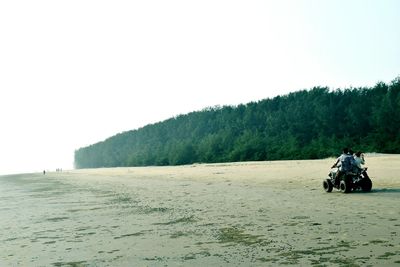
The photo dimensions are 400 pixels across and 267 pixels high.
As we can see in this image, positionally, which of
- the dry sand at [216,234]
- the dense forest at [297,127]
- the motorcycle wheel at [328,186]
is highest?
the dense forest at [297,127]

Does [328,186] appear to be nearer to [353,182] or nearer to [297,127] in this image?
[353,182]

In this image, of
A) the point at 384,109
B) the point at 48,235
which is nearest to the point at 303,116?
the point at 384,109

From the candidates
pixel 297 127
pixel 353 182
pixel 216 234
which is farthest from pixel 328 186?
pixel 297 127

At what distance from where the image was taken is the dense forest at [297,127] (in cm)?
5459

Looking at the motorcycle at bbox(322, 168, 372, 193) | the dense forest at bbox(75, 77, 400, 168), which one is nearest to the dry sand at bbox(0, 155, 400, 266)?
the motorcycle at bbox(322, 168, 372, 193)

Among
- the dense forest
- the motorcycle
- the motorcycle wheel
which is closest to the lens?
Result: the motorcycle

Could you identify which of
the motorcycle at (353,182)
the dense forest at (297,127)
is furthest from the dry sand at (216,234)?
the dense forest at (297,127)

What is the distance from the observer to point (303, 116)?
235 feet

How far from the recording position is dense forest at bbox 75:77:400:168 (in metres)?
54.6

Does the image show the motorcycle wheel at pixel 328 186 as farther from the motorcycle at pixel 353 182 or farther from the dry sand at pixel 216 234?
the dry sand at pixel 216 234

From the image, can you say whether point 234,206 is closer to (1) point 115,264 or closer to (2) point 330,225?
(2) point 330,225

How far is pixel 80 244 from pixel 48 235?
179 centimetres

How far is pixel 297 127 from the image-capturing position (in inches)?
Result: 2768

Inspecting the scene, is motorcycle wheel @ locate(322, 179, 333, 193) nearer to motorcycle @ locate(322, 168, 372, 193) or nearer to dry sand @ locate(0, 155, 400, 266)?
motorcycle @ locate(322, 168, 372, 193)
